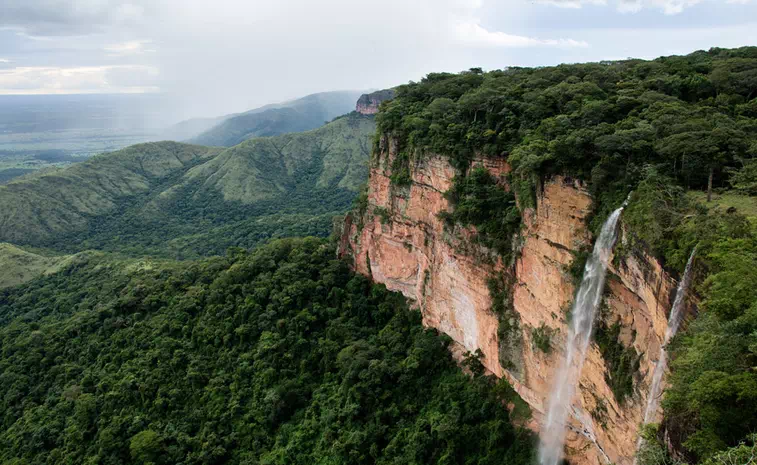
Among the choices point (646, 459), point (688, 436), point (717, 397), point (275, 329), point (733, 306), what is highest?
point (733, 306)

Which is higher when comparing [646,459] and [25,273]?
[646,459]

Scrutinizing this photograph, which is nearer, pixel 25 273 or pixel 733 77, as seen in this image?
pixel 733 77

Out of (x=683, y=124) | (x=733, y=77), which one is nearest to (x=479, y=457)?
(x=683, y=124)

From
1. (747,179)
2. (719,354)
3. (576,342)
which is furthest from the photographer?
(576,342)

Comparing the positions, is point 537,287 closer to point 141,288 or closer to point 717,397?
point 717,397

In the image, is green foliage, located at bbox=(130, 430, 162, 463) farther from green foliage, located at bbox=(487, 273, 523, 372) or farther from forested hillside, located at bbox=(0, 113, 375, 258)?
forested hillside, located at bbox=(0, 113, 375, 258)

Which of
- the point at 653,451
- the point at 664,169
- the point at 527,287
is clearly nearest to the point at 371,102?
the point at 527,287

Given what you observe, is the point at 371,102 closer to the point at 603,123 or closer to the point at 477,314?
the point at 477,314
